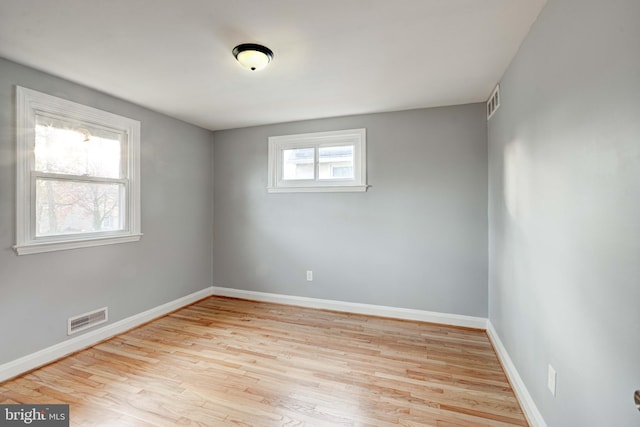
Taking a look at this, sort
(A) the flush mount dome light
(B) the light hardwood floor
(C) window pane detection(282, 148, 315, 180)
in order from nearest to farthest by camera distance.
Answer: (B) the light hardwood floor
(A) the flush mount dome light
(C) window pane detection(282, 148, 315, 180)

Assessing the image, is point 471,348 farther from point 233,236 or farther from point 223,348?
point 233,236

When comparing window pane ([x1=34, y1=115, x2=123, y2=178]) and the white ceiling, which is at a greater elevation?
the white ceiling

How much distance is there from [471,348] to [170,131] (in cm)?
422

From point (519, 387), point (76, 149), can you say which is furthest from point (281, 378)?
point (76, 149)

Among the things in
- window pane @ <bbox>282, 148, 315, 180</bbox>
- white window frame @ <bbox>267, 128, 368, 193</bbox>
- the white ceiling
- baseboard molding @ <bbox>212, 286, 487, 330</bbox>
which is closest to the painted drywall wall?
the white ceiling

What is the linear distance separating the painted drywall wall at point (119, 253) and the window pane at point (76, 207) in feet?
0.66

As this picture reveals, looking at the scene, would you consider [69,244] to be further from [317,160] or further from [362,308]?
[362,308]

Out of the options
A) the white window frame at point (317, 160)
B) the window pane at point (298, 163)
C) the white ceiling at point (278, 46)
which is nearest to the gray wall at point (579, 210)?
the white ceiling at point (278, 46)

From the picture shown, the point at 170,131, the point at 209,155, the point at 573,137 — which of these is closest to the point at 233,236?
the point at 209,155

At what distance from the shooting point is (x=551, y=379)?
5.02ft

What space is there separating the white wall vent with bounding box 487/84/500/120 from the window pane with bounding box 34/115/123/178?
12.7 ft

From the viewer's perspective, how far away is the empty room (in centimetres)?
130

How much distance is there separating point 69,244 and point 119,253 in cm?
51

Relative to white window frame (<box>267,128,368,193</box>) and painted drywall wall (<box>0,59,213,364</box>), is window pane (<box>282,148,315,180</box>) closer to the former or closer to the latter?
white window frame (<box>267,128,368,193</box>)
